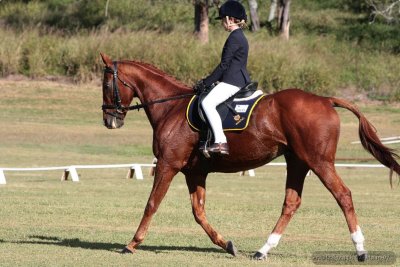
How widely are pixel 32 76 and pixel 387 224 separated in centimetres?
2993

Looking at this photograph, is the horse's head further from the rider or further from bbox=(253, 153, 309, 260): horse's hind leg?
bbox=(253, 153, 309, 260): horse's hind leg

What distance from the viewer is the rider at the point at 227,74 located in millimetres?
13633

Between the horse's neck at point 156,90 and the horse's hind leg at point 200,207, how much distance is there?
0.87 metres

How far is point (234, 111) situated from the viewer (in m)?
13.8

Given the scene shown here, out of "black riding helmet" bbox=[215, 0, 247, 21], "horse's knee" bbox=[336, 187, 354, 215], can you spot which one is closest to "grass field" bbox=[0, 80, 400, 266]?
"horse's knee" bbox=[336, 187, 354, 215]

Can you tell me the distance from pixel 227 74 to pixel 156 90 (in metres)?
1.23

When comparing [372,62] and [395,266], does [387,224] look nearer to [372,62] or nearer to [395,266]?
[395,266]

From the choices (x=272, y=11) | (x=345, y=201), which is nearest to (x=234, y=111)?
(x=345, y=201)

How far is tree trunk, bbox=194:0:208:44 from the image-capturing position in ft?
157

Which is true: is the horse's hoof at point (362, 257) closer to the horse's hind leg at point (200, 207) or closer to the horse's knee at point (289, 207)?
the horse's knee at point (289, 207)

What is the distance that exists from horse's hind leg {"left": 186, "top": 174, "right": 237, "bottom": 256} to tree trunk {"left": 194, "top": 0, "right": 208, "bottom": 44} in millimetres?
33538

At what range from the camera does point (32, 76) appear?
45.7 meters

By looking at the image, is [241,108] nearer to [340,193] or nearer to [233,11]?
[233,11]

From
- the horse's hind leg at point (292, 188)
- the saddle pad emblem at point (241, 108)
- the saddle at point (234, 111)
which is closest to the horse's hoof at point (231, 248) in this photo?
the horse's hind leg at point (292, 188)
